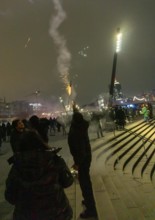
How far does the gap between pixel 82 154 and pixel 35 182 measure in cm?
260

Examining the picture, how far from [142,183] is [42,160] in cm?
809

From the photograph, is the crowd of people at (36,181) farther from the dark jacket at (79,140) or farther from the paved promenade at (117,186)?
the paved promenade at (117,186)

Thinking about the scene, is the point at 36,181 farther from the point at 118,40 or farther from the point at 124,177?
the point at 118,40

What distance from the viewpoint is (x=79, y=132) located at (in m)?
5.75

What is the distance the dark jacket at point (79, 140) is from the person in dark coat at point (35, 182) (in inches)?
94.6

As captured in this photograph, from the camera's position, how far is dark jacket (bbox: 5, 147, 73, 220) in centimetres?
308

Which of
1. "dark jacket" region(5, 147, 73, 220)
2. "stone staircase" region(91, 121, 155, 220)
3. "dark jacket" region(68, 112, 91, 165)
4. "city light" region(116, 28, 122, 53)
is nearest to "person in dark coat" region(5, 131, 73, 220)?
"dark jacket" region(5, 147, 73, 220)

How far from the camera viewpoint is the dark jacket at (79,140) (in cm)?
566

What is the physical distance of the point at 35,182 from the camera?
3088 millimetres

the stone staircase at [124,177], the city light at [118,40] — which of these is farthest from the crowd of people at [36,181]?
the city light at [118,40]

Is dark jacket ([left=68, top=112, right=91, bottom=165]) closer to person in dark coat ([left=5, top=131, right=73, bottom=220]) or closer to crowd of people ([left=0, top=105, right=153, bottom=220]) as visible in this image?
crowd of people ([left=0, top=105, right=153, bottom=220])

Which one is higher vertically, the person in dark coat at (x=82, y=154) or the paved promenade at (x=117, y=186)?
the person in dark coat at (x=82, y=154)

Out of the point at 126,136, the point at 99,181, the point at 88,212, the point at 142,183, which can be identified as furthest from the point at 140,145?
the point at 88,212

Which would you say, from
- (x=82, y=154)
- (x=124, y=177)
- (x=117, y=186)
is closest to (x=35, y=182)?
(x=82, y=154)
